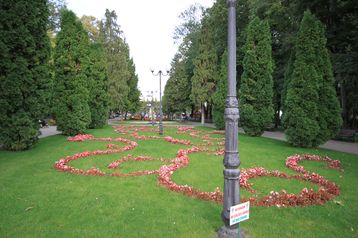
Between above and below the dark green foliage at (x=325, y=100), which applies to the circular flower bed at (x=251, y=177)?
below

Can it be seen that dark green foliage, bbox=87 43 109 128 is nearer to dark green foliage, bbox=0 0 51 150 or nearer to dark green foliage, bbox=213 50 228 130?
dark green foliage, bbox=213 50 228 130

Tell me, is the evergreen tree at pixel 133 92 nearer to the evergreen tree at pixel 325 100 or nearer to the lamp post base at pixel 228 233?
the evergreen tree at pixel 325 100

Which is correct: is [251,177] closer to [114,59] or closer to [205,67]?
[205,67]

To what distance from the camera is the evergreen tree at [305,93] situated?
1339 centimetres

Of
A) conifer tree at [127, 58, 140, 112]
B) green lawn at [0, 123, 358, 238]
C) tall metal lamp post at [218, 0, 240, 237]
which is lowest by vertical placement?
green lawn at [0, 123, 358, 238]

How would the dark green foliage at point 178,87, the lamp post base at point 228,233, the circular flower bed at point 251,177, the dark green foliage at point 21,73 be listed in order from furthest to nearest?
the dark green foliage at point 178,87, the dark green foliage at point 21,73, the circular flower bed at point 251,177, the lamp post base at point 228,233

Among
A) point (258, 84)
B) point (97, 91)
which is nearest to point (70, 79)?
point (97, 91)

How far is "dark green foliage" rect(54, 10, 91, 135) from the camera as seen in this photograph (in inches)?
675

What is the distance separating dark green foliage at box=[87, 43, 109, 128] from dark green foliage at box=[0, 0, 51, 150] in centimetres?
1144

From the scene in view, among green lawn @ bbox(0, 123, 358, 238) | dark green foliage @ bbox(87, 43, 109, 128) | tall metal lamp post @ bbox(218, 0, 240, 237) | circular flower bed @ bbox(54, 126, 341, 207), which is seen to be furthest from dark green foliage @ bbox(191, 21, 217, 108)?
tall metal lamp post @ bbox(218, 0, 240, 237)

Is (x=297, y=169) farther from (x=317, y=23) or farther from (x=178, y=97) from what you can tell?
(x=178, y=97)

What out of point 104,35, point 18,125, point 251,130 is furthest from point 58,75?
point 104,35

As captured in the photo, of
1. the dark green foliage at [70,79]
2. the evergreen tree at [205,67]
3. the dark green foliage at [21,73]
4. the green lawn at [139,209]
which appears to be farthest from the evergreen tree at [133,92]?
the green lawn at [139,209]

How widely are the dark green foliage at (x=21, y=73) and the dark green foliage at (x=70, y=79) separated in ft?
16.8
